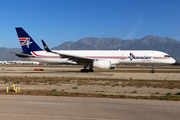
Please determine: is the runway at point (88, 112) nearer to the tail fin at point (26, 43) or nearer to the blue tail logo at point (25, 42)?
the tail fin at point (26, 43)

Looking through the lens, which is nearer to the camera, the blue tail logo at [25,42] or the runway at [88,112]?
the runway at [88,112]

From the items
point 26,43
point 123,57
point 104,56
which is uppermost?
point 26,43

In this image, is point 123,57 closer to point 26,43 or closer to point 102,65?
point 102,65

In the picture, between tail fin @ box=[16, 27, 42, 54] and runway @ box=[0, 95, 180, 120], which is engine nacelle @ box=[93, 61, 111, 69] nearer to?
tail fin @ box=[16, 27, 42, 54]

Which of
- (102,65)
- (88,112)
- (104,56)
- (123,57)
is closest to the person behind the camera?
(88,112)

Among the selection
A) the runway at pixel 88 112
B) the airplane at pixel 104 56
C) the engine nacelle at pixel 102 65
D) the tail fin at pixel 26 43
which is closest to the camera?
the runway at pixel 88 112

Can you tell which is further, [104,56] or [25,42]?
[25,42]

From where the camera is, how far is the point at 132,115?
23.2ft

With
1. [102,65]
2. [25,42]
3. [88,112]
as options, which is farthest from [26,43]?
[88,112]

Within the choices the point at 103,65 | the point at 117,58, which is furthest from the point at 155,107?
the point at 117,58

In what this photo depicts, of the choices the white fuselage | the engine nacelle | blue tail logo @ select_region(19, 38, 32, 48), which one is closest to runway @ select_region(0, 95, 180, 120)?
the engine nacelle

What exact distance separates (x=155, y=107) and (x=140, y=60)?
87.8 feet

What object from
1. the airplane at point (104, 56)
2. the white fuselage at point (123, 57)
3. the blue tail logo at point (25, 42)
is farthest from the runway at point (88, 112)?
the blue tail logo at point (25, 42)

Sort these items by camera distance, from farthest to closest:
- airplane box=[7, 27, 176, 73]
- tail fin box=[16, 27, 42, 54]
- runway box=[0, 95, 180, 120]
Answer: tail fin box=[16, 27, 42, 54], airplane box=[7, 27, 176, 73], runway box=[0, 95, 180, 120]
